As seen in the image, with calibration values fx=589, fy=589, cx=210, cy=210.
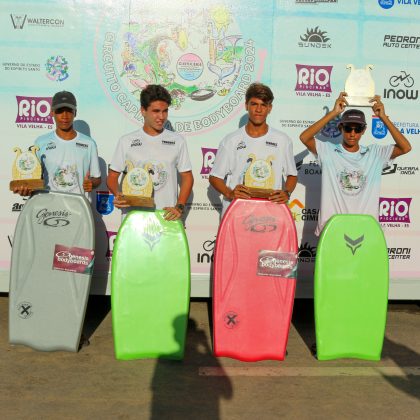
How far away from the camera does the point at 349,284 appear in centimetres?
417

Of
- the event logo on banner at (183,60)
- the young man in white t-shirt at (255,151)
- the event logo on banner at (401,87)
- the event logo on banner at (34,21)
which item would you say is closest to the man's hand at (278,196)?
the young man in white t-shirt at (255,151)

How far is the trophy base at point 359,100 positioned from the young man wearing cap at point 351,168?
44mm

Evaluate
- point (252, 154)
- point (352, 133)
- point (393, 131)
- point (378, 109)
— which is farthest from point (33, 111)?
point (393, 131)

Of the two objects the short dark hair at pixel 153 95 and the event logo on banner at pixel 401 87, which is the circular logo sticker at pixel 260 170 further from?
the event logo on banner at pixel 401 87

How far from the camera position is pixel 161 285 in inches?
162

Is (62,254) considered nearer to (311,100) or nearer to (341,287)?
(341,287)

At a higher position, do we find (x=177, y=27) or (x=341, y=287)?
(x=177, y=27)

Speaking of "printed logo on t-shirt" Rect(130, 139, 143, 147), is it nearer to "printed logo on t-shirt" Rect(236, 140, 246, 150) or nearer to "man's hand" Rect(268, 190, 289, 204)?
"printed logo on t-shirt" Rect(236, 140, 246, 150)

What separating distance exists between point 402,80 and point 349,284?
207 centimetres

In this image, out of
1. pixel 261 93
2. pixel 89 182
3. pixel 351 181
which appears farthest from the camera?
pixel 89 182

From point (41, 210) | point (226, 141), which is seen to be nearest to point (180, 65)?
point (226, 141)

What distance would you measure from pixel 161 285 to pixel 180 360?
21.3 inches

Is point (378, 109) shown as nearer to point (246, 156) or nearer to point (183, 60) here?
point (246, 156)

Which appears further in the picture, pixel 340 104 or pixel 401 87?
pixel 401 87
